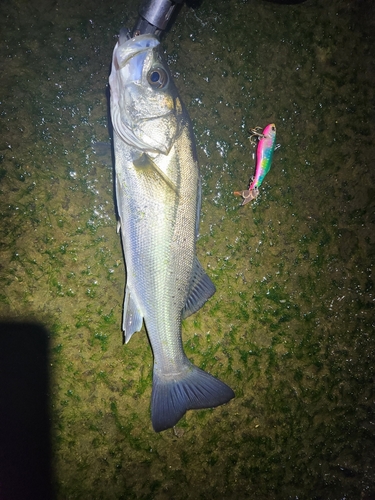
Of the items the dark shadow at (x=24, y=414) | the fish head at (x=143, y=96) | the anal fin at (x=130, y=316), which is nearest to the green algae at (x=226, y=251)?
the dark shadow at (x=24, y=414)

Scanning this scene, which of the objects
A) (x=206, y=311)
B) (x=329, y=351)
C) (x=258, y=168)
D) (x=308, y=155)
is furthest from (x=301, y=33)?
(x=329, y=351)

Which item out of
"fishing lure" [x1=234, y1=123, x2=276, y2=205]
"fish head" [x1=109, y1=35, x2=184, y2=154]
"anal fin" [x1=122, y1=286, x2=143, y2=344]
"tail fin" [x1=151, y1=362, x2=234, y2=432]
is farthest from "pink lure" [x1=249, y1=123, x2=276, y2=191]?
"tail fin" [x1=151, y1=362, x2=234, y2=432]

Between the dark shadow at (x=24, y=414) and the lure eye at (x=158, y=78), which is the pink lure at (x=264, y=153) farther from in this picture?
the dark shadow at (x=24, y=414)

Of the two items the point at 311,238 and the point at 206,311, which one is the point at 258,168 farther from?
the point at 206,311

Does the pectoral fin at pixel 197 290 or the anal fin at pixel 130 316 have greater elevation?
the pectoral fin at pixel 197 290

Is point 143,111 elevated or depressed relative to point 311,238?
elevated

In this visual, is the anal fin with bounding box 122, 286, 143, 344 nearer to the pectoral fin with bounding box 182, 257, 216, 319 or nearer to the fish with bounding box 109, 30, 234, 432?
the fish with bounding box 109, 30, 234, 432
